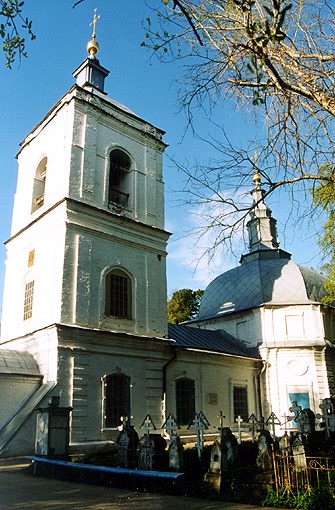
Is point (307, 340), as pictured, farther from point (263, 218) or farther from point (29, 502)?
point (29, 502)

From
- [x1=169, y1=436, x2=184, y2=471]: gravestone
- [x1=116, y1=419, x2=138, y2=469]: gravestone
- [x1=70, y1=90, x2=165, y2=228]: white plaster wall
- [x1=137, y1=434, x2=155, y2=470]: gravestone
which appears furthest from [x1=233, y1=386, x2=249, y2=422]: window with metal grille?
[x1=169, y1=436, x2=184, y2=471]: gravestone

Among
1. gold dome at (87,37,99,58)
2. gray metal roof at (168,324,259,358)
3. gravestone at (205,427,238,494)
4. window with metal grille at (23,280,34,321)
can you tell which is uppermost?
gold dome at (87,37,99,58)

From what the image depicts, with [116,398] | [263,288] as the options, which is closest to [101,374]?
[116,398]

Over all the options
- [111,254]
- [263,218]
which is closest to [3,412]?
[111,254]

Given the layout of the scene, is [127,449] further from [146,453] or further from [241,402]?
[241,402]

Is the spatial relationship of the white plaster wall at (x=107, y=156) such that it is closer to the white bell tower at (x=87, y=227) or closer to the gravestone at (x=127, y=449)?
the white bell tower at (x=87, y=227)

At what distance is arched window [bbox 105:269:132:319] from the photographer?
50.8 feet

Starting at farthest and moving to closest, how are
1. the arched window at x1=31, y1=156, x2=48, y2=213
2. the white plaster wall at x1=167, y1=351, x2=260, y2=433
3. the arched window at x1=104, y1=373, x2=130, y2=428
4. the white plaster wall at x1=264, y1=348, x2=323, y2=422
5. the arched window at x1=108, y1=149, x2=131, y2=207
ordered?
the white plaster wall at x1=264, y1=348, x2=323, y2=422, the arched window at x1=108, y1=149, x2=131, y2=207, the arched window at x1=31, y1=156, x2=48, y2=213, the white plaster wall at x1=167, y1=351, x2=260, y2=433, the arched window at x1=104, y1=373, x2=130, y2=428

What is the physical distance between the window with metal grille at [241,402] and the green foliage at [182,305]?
56.9 ft

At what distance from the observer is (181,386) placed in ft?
55.2

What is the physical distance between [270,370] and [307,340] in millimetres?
2259

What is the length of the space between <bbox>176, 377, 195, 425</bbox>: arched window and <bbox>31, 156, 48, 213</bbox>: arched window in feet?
28.6

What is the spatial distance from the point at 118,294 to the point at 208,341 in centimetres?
664

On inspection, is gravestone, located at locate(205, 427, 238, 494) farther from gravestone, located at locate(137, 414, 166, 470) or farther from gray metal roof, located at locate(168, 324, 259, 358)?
gray metal roof, located at locate(168, 324, 259, 358)
